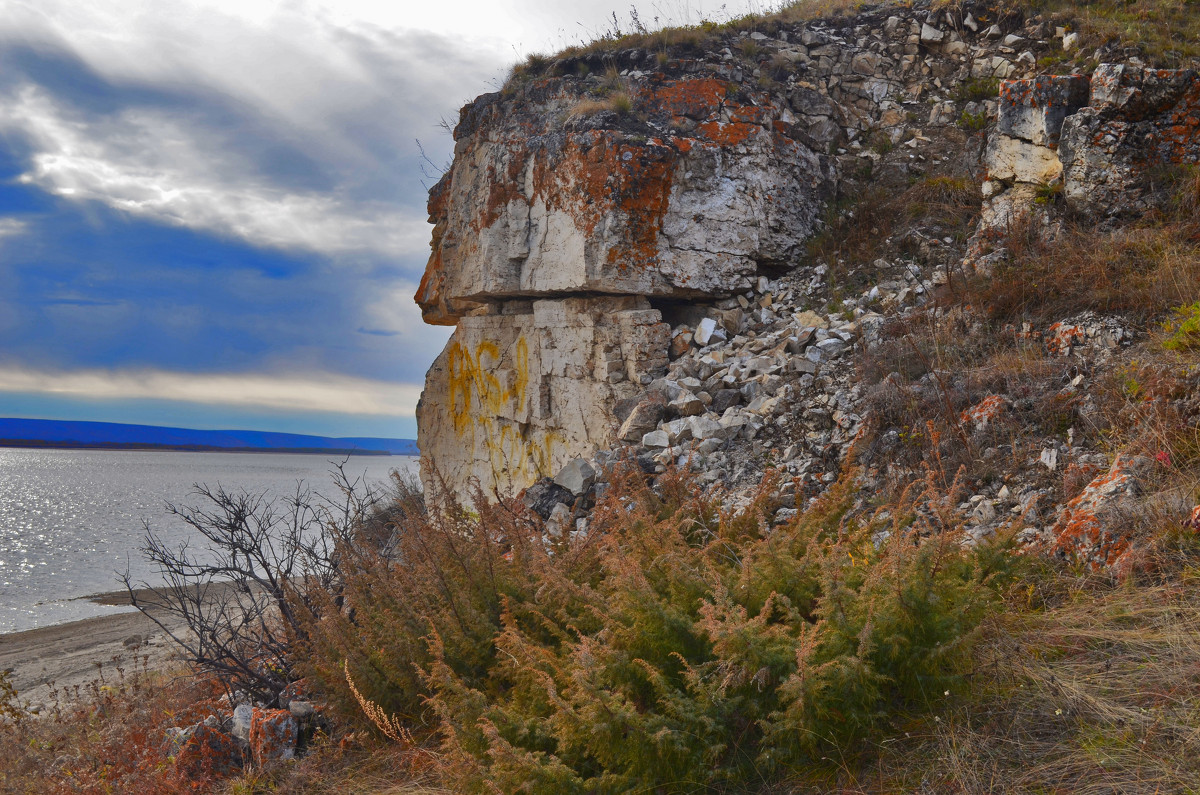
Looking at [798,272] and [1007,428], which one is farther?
[798,272]

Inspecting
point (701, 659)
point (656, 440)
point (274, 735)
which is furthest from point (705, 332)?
point (274, 735)

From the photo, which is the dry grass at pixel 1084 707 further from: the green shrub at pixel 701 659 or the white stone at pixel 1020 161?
the white stone at pixel 1020 161

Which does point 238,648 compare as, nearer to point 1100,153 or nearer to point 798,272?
point 798,272

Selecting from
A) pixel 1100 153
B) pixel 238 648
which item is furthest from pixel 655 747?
pixel 1100 153

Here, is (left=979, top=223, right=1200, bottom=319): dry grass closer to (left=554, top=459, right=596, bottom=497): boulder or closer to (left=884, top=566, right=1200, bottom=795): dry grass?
(left=884, top=566, right=1200, bottom=795): dry grass

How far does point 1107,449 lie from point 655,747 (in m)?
3.69

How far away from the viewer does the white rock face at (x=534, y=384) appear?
9039 mm

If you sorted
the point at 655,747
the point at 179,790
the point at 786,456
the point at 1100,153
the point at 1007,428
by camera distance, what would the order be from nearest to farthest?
the point at 655,747 → the point at 179,790 → the point at 1007,428 → the point at 786,456 → the point at 1100,153

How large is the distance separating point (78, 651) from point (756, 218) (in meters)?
17.3

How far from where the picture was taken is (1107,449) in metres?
4.48

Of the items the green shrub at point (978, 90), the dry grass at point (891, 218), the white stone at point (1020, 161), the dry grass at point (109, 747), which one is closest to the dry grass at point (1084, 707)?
the dry grass at point (109, 747)

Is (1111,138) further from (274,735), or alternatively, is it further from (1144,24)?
(274,735)

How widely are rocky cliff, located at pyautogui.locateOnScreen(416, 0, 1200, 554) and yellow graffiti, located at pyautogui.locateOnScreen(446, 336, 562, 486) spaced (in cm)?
5

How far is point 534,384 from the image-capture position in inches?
410
